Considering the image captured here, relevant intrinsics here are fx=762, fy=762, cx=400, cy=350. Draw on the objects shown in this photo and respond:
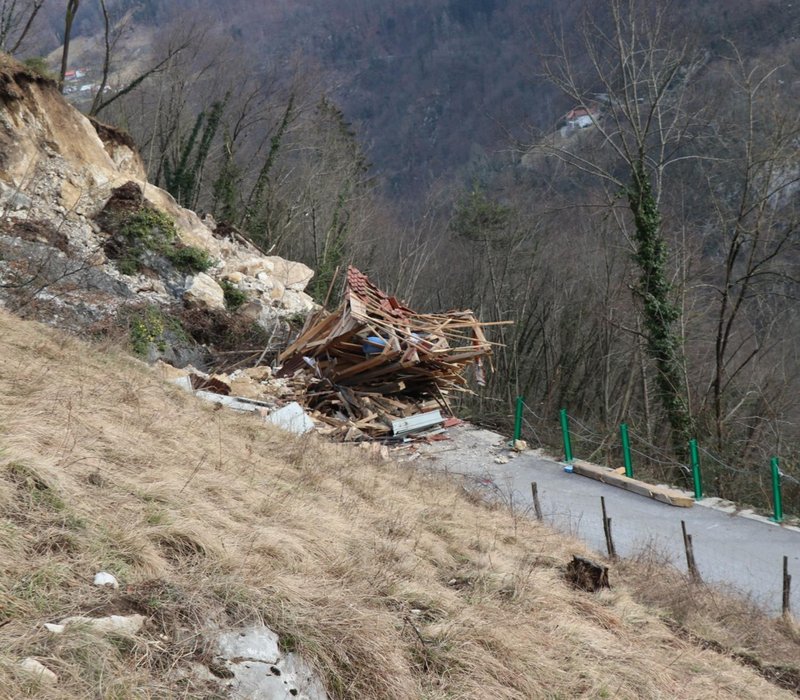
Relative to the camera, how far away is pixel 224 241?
2234 cm

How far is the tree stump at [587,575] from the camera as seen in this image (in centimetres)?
619

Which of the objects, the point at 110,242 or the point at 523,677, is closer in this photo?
the point at 523,677

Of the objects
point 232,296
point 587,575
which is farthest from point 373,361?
point 587,575

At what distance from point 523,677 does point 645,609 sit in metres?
2.50

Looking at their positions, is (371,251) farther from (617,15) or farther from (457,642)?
(457,642)

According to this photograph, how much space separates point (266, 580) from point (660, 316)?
1532cm

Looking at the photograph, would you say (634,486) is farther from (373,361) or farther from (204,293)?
(204,293)

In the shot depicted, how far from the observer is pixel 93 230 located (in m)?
17.6

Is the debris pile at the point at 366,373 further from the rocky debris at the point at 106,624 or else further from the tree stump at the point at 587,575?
the rocky debris at the point at 106,624

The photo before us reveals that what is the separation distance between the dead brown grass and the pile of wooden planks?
22.7ft

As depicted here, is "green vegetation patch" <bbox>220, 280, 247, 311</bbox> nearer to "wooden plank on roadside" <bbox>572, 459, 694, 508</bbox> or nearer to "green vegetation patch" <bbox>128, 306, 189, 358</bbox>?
"green vegetation patch" <bbox>128, 306, 189, 358</bbox>

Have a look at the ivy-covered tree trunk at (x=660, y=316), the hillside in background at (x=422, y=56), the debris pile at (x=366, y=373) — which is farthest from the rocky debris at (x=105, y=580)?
the hillside in background at (x=422, y=56)

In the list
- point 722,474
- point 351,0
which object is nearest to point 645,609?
point 722,474

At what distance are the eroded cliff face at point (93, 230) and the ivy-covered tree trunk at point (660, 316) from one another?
8.44 metres
